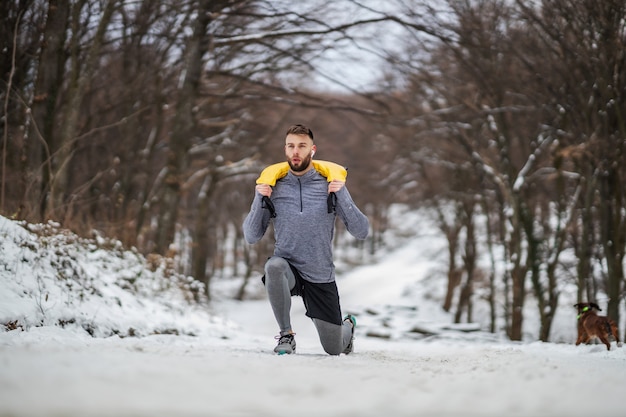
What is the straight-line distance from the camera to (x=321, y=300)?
4766mm

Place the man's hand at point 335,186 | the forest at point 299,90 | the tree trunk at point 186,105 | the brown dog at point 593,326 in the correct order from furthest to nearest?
the tree trunk at point 186,105 → the forest at point 299,90 → the brown dog at point 593,326 → the man's hand at point 335,186

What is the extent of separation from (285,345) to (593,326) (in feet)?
11.8

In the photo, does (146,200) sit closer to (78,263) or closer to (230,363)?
(78,263)

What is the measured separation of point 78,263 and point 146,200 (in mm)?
10272

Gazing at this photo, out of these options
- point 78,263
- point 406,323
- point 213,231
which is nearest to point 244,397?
point 78,263

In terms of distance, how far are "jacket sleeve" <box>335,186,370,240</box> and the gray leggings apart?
594mm

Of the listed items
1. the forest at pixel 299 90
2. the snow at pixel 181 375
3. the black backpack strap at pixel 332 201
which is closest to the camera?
the snow at pixel 181 375

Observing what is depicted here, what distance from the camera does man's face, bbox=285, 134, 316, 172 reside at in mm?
4645

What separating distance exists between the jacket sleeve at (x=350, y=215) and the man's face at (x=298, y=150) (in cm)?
38

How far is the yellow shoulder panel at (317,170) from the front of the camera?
466 cm

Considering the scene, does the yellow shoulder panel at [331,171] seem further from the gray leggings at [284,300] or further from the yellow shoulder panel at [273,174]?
the gray leggings at [284,300]

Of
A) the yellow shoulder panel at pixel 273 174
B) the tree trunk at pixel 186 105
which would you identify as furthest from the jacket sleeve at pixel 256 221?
the tree trunk at pixel 186 105

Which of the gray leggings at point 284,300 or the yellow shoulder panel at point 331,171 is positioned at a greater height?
the yellow shoulder panel at point 331,171

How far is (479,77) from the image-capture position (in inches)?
484
